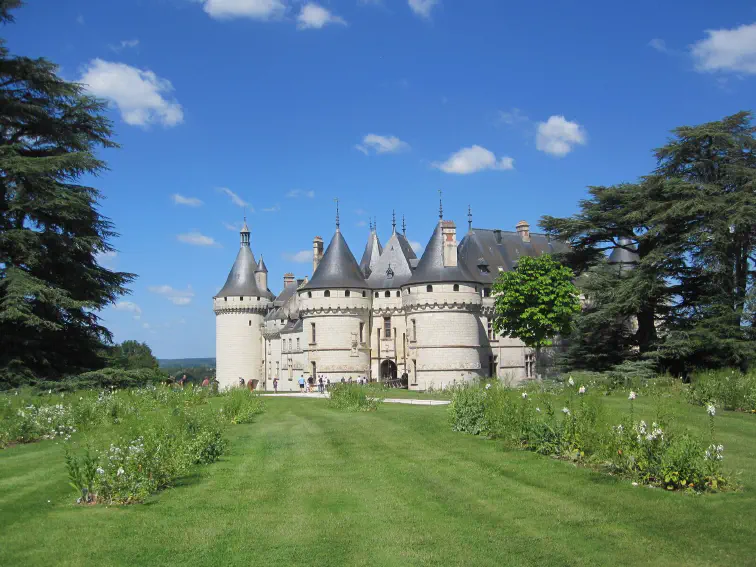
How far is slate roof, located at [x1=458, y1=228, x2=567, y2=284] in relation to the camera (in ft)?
150

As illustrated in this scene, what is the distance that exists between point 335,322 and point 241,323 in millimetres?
15768

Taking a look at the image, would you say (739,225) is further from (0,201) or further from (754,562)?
(0,201)

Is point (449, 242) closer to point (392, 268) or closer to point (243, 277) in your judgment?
point (392, 268)

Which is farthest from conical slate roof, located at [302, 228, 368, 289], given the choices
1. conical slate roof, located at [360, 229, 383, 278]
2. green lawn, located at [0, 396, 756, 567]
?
green lawn, located at [0, 396, 756, 567]

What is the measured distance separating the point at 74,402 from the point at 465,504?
11.6m

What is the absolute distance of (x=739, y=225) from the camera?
2816 centimetres

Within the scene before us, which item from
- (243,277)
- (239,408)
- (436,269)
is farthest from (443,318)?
(239,408)

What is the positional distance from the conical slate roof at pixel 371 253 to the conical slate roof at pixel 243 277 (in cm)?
1100

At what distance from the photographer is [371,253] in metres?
50.7

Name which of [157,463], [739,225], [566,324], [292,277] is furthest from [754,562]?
[292,277]

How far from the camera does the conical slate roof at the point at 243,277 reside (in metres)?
56.3

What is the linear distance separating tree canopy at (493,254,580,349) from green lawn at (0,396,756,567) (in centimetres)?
2491

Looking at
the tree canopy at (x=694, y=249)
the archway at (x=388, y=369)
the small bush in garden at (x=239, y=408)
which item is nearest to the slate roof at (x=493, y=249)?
the archway at (x=388, y=369)

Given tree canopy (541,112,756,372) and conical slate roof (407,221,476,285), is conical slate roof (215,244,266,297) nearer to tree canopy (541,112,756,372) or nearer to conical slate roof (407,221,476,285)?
conical slate roof (407,221,476,285)
